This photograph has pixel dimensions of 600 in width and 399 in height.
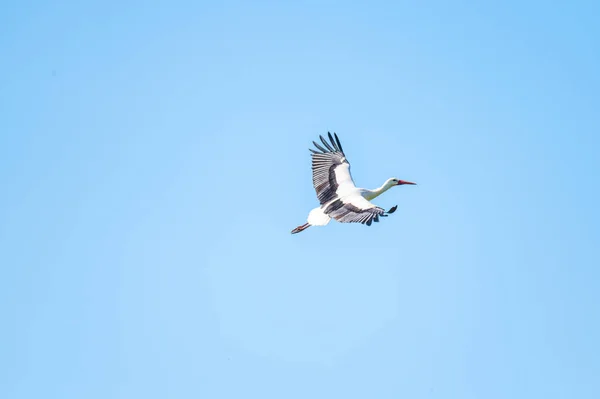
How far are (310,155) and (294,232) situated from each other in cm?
299

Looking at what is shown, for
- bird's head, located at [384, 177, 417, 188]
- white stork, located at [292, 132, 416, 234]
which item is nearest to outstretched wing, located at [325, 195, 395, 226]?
white stork, located at [292, 132, 416, 234]

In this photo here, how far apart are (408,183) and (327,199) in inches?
127

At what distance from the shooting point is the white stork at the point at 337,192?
97.1 feet

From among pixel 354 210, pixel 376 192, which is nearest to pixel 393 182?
pixel 376 192

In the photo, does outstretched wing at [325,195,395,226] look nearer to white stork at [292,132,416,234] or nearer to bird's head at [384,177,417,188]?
white stork at [292,132,416,234]

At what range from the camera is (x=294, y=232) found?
1265 inches

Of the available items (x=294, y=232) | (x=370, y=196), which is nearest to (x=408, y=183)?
(x=370, y=196)

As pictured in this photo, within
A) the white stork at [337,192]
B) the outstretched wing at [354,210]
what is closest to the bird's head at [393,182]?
the white stork at [337,192]

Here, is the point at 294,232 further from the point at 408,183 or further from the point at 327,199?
the point at 408,183

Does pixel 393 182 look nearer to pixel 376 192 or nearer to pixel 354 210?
pixel 376 192

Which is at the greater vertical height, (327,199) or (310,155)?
(310,155)

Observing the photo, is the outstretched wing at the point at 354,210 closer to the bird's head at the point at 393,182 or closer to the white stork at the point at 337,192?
the white stork at the point at 337,192

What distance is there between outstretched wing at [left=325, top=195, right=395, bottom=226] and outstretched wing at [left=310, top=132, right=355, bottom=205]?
0.69 metres

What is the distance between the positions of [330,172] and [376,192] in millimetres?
1570
